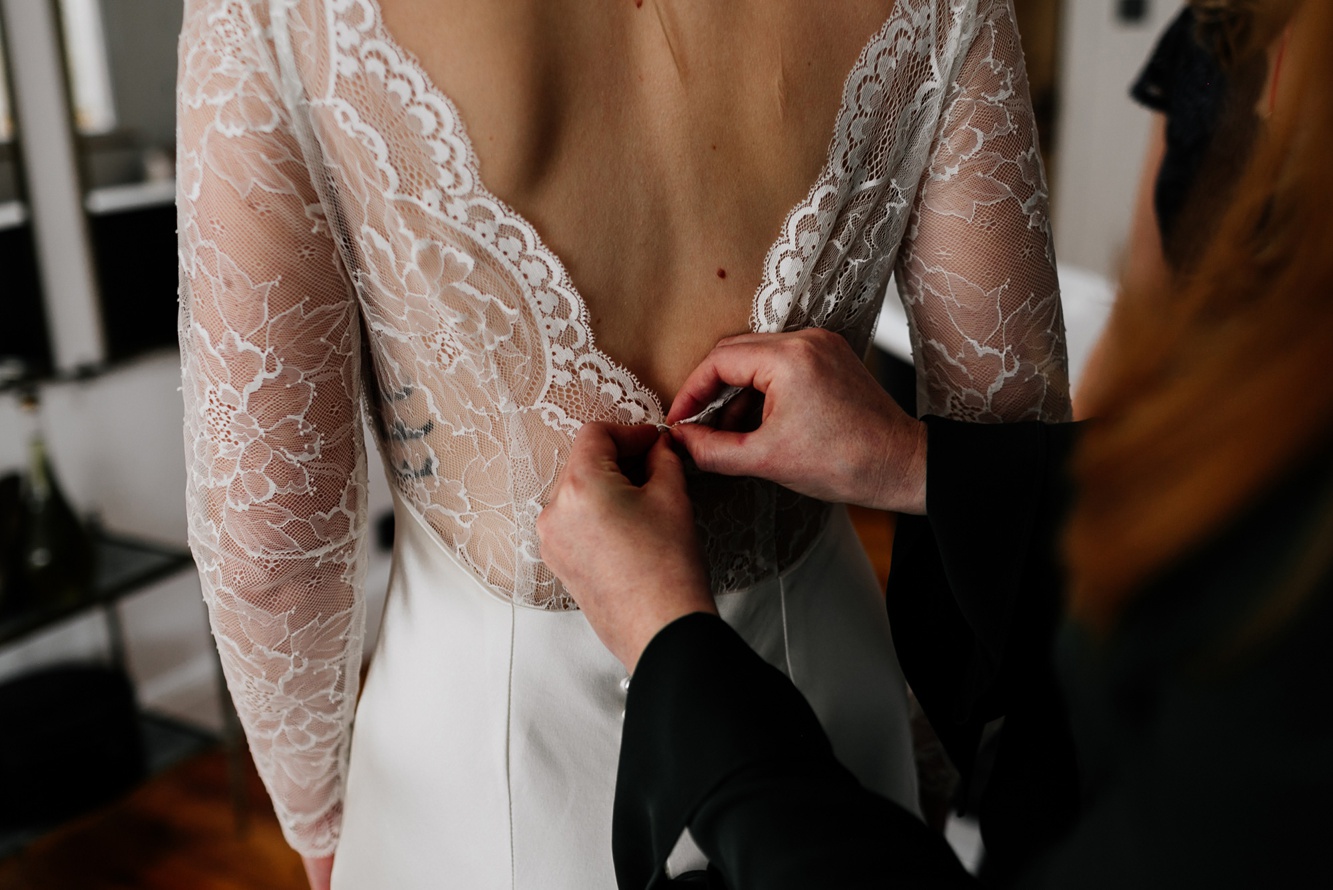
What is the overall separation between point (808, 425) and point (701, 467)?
0.08 meters

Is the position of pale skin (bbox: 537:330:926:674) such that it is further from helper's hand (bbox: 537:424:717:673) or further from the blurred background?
the blurred background

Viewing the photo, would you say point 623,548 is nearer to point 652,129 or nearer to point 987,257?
point 652,129

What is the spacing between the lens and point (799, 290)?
83 centimetres

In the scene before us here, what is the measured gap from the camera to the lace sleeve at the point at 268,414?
69 cm

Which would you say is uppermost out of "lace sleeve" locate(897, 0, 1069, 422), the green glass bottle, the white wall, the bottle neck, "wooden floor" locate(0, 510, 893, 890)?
"lace sleeve" locate(897, 0, 1069, 422)

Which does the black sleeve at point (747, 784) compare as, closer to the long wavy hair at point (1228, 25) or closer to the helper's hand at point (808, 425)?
the helper's hand at point (808, 425)

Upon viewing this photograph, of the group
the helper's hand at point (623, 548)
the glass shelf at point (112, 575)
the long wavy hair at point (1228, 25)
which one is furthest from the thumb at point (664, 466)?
the glass shelf at point (112, 575)

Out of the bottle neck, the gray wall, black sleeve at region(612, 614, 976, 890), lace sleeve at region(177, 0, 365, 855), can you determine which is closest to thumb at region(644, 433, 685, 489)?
black sleeve at region(612, 614, 976, 890)

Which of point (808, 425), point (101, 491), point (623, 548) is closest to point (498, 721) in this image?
point (623, 548)

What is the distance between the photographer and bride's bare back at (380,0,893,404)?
67 cm

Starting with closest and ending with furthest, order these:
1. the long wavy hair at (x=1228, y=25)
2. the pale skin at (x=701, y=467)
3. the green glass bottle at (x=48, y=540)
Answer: the pale skin at (x=701, y=467)
the long wavy hair at (x=1228, y=25)
the green glass bottle at (x=48, y=540)

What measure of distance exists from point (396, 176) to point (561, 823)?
511 millimetres

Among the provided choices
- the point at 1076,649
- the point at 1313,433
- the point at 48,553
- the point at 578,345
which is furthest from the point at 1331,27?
the point at 48,553

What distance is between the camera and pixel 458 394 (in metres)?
0.79
